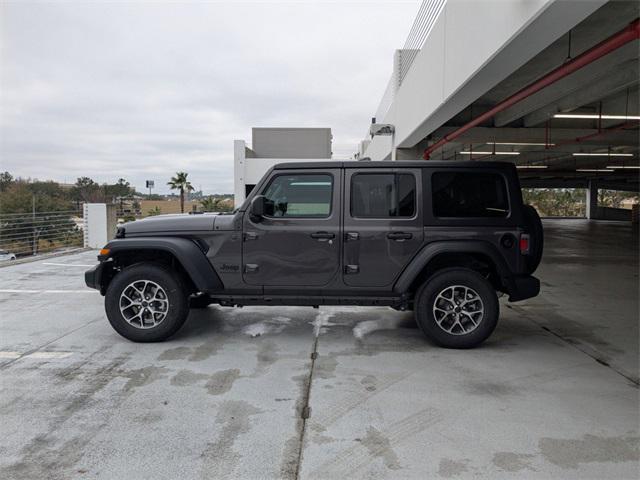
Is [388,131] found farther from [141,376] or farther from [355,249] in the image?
[141,376]

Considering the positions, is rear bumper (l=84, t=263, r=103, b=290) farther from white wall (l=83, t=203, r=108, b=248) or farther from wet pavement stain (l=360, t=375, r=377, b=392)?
white wall (l=83, t=203, r=108, b=248)

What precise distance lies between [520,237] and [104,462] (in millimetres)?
4066

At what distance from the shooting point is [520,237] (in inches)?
191

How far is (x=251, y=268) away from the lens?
4.94 m

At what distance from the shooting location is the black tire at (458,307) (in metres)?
4.78

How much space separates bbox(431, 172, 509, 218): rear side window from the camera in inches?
193

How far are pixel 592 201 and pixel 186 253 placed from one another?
41494 millimetres

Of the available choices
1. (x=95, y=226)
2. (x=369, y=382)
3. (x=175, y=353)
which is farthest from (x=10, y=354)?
(x=95, y=226)

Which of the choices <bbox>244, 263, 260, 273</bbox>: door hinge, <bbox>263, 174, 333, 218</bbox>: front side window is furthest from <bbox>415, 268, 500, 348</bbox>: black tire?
<bbox>244, 263, 260, 273</bbox>: door hinge

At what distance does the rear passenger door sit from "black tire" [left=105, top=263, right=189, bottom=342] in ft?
5.71

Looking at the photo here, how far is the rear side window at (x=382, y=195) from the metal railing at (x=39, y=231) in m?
11.1

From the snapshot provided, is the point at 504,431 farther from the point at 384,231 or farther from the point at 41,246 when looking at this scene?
the point at 41,246

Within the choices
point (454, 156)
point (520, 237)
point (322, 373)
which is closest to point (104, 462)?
point (322, 373)

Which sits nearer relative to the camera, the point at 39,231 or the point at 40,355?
the point at 40,355
